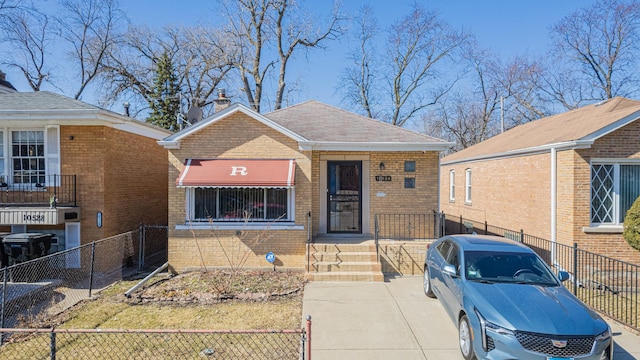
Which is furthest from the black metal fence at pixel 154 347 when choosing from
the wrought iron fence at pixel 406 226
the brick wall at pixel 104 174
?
the wrought iron fence at pixel 406 226

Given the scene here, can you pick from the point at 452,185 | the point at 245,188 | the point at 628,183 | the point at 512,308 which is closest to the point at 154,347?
the point at 245,188

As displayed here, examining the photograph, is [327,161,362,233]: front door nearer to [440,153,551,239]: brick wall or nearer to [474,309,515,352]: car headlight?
[440,153,551,239]: brick wall

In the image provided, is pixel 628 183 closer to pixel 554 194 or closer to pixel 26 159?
pixel 554 194

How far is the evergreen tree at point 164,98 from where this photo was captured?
91.0 feet

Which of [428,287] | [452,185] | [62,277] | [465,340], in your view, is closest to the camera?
[465,340]

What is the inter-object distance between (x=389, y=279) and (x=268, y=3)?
77.1 feet

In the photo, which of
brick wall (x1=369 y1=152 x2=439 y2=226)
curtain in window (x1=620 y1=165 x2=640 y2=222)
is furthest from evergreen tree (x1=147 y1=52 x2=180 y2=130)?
curtain in window (x1=620 y1=165 x2=640 y2=222)

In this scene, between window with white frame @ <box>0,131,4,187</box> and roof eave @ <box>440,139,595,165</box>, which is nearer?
roof eave @ <box>440,139,595,165</box>

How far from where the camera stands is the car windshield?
602 cm

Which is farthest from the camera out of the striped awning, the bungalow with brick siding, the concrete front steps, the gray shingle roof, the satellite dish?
the satellite dish

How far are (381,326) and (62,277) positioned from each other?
352 inches

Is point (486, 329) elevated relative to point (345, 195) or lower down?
lower down

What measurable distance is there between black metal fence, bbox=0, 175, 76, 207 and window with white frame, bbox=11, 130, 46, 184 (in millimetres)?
177

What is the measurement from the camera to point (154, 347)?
5883 millimetres
